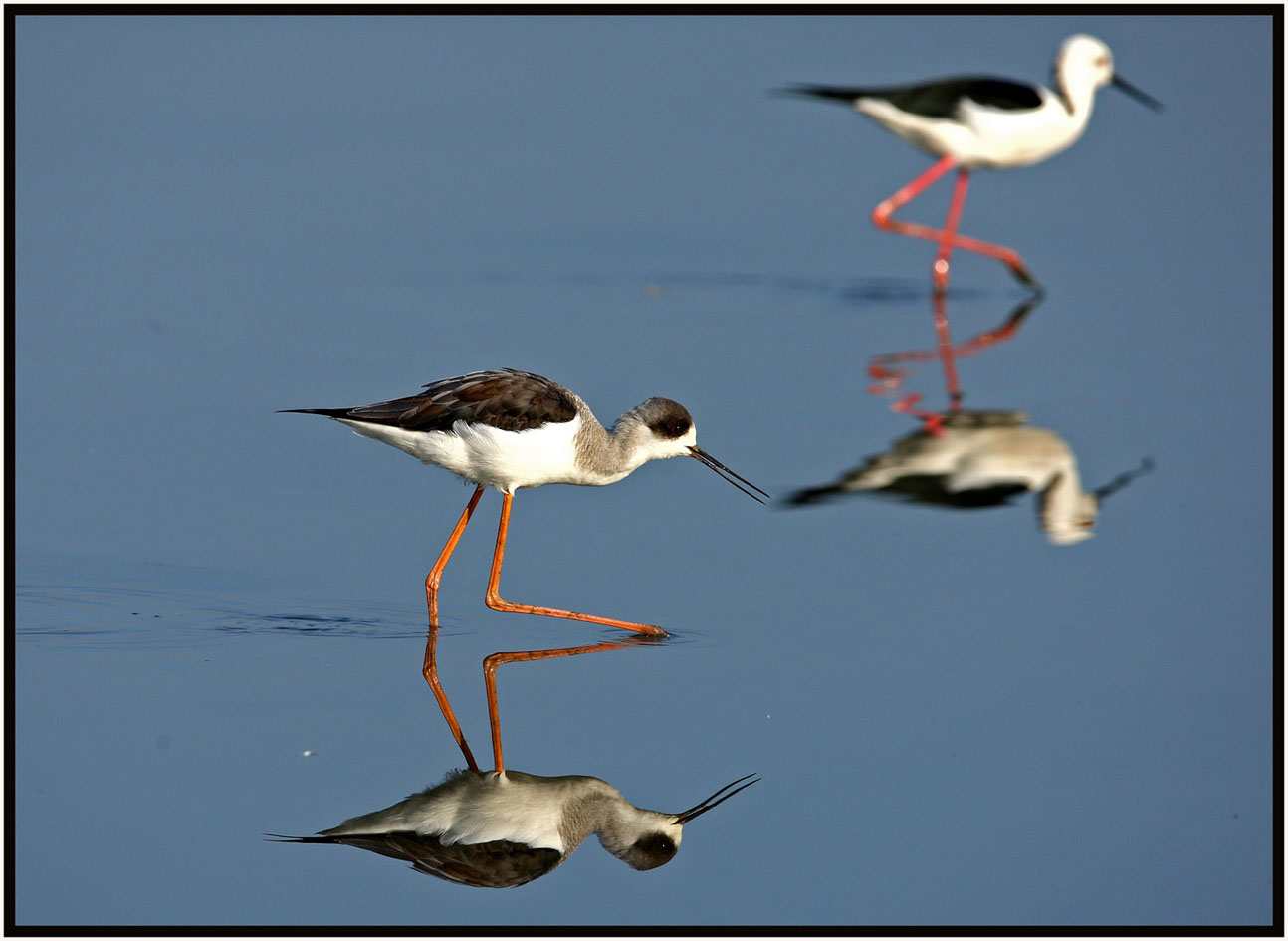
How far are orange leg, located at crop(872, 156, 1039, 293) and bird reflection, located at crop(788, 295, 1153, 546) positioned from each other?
2510 millimetres

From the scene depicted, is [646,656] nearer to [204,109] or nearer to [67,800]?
[67,800]

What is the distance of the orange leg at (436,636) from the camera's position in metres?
5.05

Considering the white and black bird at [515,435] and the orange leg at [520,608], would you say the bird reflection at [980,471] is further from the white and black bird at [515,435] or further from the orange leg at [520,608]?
the orange leg at [520,608]

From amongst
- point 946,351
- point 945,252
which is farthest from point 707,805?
point 945,252

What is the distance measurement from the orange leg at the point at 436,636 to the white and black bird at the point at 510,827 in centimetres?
23

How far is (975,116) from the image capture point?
11508 millimetres

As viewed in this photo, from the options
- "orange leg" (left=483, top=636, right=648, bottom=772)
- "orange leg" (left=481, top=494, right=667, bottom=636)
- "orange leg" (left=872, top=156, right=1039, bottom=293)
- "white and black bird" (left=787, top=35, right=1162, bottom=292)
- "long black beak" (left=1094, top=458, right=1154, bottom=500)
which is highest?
"white and black bird" (left=787, top=35, right=1162, bottom=292)

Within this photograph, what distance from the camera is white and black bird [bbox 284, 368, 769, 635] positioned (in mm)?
5891

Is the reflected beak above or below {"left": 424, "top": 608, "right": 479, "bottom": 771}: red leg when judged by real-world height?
above

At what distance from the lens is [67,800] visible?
4570 millimetres

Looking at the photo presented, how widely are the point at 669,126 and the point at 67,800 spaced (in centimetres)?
956

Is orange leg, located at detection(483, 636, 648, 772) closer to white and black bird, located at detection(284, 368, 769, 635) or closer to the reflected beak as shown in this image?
white and black bird, located at detection(284, 368, 769, 635)

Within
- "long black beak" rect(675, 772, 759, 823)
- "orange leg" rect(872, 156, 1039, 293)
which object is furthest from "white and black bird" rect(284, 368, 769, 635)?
"orange leg" rect(872, 156, 1039, 293)

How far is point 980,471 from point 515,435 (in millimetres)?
2671
